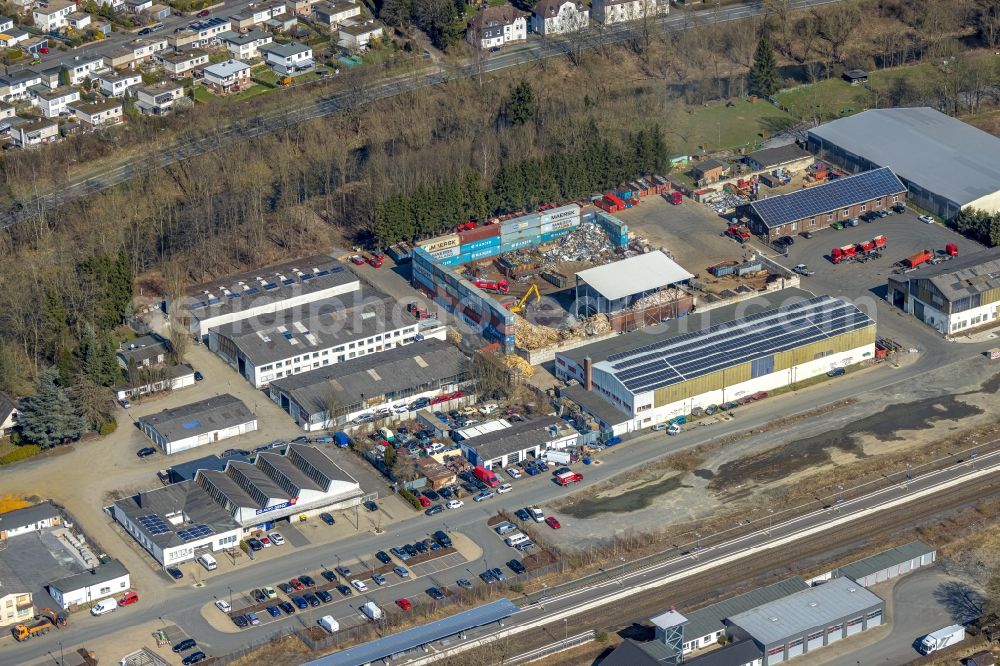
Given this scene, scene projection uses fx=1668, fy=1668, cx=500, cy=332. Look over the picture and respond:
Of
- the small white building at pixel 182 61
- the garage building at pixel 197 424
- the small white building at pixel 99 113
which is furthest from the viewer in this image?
the small white building at pixel 182 61

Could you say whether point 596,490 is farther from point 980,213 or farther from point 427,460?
point 980,213

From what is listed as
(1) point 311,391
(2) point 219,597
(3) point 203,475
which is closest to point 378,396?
(1) point 311,391

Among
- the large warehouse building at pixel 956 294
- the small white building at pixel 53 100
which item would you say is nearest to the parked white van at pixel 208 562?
the large warehouse building at pixel 956 294

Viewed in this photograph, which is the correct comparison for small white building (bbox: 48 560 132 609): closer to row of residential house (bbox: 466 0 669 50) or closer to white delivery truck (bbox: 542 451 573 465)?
white delivery truck (bbox: 542 451 573 465)

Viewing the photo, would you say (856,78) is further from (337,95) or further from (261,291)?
(261,291)

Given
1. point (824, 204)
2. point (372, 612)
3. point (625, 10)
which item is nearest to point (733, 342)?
point (824, 204)

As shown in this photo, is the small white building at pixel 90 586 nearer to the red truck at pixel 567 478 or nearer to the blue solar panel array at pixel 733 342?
the red truck at pixel 567 478
